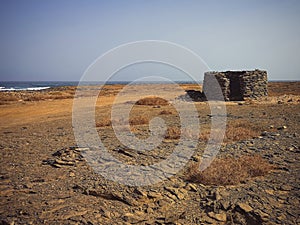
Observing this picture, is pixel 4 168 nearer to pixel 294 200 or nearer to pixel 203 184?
pixel 203 184

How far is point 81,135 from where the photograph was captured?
812cm

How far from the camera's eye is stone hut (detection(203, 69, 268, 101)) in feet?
60.3

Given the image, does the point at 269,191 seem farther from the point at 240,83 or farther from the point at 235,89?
the point at 235,89

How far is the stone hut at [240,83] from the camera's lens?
724 inches

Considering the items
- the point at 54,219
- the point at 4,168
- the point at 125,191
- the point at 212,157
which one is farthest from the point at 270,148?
the point at 4,168

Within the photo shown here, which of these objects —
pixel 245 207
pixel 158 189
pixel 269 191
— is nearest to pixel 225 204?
pixel 245 207

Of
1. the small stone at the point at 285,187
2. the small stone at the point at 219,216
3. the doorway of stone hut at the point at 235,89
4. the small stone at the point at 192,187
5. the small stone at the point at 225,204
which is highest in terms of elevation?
the doorway of stone hut at the point at 235,89

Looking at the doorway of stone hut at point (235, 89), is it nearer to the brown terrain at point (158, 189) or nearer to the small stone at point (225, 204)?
the brown terrain at point (158, 189)

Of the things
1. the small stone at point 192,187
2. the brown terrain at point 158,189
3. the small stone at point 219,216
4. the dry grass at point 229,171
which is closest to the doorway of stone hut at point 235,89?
the brown terrain at point 158,189

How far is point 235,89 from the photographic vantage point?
19172 mm

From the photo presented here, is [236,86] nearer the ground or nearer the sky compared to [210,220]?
nearer the sky

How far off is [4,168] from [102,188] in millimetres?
2341

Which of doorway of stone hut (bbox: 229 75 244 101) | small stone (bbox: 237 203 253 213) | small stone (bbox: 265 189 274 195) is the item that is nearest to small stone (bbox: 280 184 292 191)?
small stone (bbox: 265 189 274 195)

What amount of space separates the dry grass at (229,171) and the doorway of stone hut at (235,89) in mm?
13899
